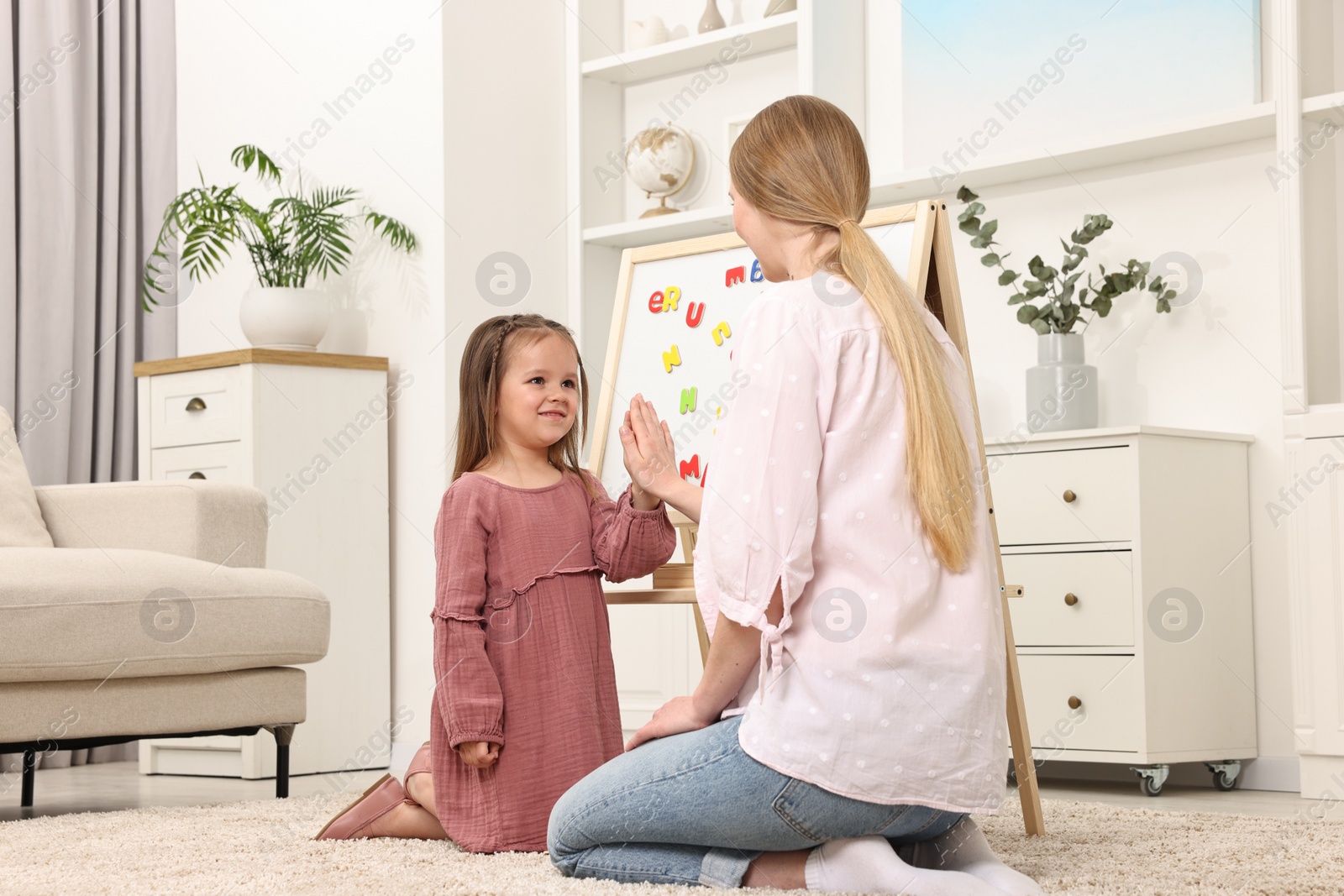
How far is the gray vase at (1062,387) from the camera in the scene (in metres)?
3.05

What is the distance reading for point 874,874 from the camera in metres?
1.43

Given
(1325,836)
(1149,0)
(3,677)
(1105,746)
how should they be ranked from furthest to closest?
(1149,0), (1105,746), (3,677), (1325,836)

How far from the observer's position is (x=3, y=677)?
2.36m

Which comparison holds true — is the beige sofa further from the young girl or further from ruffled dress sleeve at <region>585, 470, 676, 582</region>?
ruffled dress sleeve at <region>585, 470, 676, 582</region>

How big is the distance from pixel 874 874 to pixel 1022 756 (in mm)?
613

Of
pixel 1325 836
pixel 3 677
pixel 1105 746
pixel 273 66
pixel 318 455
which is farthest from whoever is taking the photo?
pixel 273 66

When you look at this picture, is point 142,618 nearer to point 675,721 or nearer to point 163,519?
point 163,519

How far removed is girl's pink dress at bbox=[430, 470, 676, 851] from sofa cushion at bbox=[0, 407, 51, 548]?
1.29 m

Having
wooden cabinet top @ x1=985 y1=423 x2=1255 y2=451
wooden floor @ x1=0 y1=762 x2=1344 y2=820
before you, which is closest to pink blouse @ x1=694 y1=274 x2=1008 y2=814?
wooden floor @ x1=0 y1=762 x2=1344 y2=820

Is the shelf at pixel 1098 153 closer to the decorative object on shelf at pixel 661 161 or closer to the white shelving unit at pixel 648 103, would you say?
the white shelving unit at pixel 648 103

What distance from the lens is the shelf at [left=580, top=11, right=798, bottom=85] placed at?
3604mm

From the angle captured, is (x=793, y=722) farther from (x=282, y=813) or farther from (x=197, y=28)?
(x=197, y=28)

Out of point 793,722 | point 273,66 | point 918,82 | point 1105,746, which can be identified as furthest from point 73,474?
point 793,722

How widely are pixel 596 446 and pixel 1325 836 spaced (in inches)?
49.2
